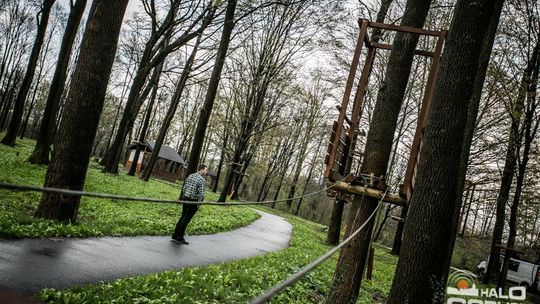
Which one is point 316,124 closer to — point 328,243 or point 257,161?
point 257,161

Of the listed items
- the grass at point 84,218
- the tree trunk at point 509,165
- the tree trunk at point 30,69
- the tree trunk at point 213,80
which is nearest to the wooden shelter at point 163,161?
the tree trunk at point 30,69

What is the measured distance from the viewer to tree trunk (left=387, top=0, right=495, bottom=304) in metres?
5.08

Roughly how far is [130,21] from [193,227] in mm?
11854

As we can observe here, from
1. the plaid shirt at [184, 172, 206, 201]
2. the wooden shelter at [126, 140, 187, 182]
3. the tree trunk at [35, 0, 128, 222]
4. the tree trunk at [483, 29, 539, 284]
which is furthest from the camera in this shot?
the wooden shelter at [126, 140, 187, 182]

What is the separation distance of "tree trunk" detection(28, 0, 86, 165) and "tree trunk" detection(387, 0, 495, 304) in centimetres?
1578

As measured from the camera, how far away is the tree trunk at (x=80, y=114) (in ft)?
24.3

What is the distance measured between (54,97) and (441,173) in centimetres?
1698

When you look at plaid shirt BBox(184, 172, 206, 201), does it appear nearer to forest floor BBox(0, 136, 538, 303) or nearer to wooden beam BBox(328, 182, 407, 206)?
forest floor BBox(0, 136, 538, 303)

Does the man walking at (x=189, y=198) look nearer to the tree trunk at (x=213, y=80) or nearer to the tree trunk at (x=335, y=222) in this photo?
the tree trunk at (x=213, y=80)

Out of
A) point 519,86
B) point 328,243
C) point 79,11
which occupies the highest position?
point 519,86

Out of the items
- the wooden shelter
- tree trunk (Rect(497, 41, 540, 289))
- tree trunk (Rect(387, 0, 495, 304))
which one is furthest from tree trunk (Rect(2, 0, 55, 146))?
the wooden shelter

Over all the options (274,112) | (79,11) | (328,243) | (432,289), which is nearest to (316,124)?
(274,112)

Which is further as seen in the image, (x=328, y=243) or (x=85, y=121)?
(x=328, y=243)

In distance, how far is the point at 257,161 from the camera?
153 feet
